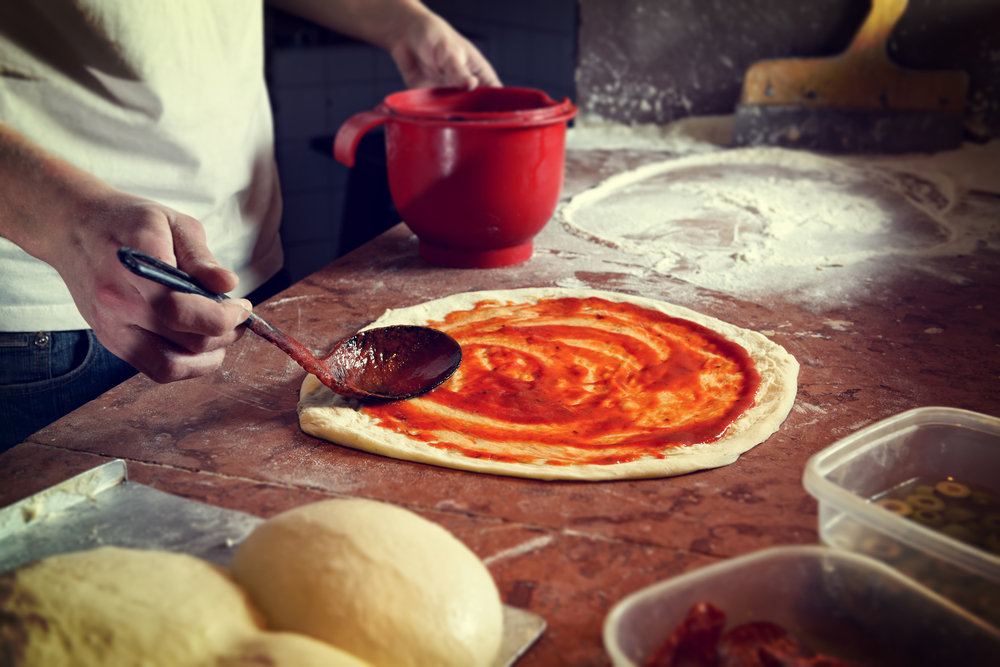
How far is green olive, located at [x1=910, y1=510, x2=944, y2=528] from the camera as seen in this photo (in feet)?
2.78

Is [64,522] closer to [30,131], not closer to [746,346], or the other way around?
[30,131]

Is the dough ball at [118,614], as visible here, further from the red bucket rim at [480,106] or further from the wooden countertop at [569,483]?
the red bucket rim at [480,106]

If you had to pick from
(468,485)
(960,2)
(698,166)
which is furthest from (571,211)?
(960,2)

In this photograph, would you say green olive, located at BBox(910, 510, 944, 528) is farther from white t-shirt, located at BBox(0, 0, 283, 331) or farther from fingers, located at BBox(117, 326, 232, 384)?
white t-shirt, located at BBox(0, 0, 283, 331)

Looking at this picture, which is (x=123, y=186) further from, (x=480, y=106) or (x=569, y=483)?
(x=569, y=483)

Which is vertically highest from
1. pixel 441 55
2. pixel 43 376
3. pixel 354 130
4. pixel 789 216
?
pixel 441 55

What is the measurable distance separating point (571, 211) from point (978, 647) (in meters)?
1.65

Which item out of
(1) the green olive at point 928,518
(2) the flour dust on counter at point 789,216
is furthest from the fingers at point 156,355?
(2) the flour dust on counter at point 789,216

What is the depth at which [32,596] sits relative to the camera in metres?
0.62

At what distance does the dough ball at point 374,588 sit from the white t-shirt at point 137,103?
99cm

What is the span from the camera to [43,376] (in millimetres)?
1400

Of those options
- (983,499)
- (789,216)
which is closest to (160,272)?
(983,499)

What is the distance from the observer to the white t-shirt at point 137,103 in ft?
4.41

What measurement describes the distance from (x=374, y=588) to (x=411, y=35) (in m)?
1.73
